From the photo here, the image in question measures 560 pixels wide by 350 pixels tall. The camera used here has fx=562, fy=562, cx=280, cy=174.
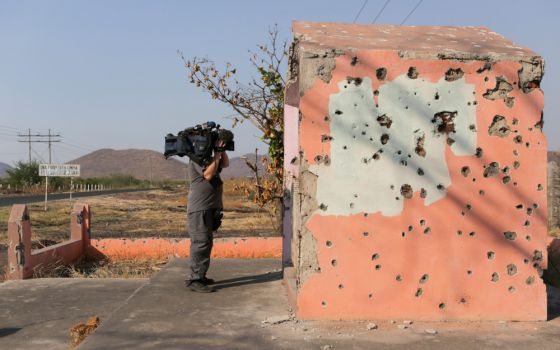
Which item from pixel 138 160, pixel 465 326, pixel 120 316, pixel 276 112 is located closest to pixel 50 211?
pixel 276 112

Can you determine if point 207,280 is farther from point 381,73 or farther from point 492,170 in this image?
point 492,170

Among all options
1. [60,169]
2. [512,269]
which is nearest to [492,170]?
[512,269]

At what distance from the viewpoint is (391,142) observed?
4316mm

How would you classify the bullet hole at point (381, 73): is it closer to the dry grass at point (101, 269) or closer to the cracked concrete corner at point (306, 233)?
the cracked concrete corner at point (306, 233)

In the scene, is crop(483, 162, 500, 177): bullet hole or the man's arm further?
the man's arm

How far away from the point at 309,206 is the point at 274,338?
1011 mm

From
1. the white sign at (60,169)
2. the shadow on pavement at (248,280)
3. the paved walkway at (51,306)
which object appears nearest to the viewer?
the paved walkway at (51,306)

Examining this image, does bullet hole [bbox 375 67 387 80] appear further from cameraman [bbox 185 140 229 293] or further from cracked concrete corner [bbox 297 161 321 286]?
cameraman [bbox 185 140 229 293]

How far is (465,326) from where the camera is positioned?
4.21 m

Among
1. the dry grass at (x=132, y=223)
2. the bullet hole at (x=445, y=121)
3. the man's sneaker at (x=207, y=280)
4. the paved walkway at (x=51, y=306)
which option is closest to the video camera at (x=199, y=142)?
the man's sneaker at (x=207, y=280)

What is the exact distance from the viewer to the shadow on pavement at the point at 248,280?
5.66 metres

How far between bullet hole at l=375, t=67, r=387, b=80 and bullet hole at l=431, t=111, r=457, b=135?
0.50m

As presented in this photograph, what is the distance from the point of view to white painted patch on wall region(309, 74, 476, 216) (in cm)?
429

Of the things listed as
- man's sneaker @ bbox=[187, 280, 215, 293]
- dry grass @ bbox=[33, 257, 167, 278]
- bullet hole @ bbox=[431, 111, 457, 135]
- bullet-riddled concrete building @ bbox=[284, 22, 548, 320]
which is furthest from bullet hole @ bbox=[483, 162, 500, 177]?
dry grass @ bbox=[33, 257, 167, 278]
